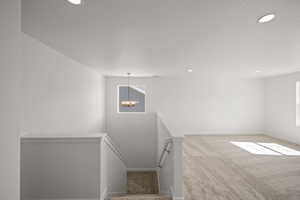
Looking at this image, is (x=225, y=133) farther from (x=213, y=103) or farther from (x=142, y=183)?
(x=142, y=183)

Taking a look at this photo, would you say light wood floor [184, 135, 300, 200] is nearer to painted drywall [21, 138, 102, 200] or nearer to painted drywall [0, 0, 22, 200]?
painted drywall [21, 138, 102, 200]

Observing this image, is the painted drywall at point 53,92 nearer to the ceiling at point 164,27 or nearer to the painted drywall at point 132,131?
the ceiling at point 164,27

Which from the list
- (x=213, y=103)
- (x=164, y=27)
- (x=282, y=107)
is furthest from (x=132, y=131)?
(x=282, y=107)

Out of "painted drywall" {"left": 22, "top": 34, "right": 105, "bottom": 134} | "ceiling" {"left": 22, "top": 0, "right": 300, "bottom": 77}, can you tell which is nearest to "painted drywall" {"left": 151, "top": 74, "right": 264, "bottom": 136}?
"painted drywall" {"left": 22, "top": 34, "right": 105, "bottom": 134}

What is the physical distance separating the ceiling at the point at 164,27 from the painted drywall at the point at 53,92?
0.32 meters

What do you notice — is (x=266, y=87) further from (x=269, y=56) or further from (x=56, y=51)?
(x=56, y=51)

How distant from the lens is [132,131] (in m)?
6.93

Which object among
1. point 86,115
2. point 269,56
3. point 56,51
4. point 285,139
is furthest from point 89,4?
point 285,139

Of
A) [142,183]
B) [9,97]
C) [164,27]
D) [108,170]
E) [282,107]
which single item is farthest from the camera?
[282,107]

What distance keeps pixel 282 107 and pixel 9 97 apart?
843 centimetres

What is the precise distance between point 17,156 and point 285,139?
839 cm

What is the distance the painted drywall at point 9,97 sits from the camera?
39.8 inches

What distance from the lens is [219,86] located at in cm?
731

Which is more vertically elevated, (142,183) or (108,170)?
(108,170)
